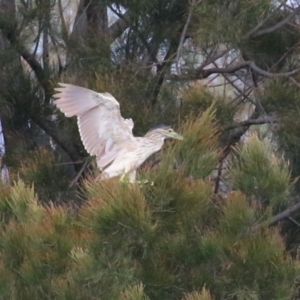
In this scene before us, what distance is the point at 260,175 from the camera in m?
2.58

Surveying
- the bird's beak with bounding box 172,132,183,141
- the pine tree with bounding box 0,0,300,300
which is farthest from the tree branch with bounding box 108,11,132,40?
→ the bird's beak with bounding box 172,132,183,141

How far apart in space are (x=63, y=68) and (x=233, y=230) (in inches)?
50.6

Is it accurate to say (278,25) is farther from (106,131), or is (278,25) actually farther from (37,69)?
(37,69)

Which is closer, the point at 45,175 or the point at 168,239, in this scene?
the point at 168,239

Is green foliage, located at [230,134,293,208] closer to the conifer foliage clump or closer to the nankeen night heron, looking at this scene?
the conifer foliage clump

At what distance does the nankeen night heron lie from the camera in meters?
2.97

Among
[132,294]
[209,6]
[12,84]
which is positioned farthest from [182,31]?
[132,294]

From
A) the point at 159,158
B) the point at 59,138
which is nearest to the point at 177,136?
the point at 159,158

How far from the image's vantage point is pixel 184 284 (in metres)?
2.55

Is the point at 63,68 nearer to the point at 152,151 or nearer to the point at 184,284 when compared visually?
the point at 152,151

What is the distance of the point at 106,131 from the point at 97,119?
50mm

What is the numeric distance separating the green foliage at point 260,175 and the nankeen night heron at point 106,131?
353mm

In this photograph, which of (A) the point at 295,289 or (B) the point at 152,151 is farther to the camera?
(B) the point at 152,151

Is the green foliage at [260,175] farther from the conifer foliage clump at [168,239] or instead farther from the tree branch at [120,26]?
the tree branch at [120,26]
